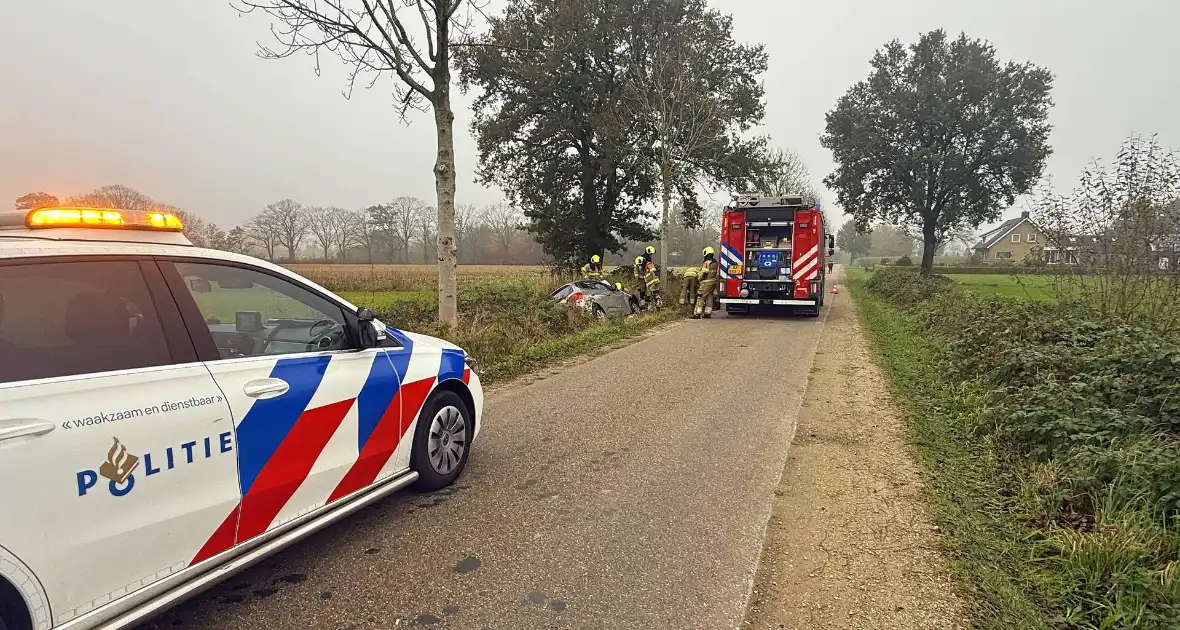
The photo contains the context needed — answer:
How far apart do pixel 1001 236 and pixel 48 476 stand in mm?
85108

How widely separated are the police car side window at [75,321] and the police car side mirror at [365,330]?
3.51 feet

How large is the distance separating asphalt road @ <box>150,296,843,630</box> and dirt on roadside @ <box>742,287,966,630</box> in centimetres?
16

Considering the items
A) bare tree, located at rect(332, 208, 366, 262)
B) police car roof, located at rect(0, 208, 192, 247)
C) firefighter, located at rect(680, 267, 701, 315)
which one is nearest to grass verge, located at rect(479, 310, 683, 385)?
firefighter, located at rect(680, 267, 701, 315)

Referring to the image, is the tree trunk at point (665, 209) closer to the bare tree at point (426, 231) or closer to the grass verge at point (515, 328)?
the grass verge at point (515, 328)

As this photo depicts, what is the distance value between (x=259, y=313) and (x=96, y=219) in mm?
807

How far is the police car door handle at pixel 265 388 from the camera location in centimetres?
263

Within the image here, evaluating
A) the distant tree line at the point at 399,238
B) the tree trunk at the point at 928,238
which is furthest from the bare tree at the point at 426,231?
the tree trunk at the point at 928,238

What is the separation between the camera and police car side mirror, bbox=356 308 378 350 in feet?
11.2

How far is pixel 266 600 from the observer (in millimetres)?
2762

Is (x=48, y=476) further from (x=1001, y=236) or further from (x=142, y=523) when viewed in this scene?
(x=1001, y=236)

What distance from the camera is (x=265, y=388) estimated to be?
270cm

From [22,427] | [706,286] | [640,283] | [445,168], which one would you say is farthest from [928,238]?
[22,427]

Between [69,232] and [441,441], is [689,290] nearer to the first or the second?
[441,441]

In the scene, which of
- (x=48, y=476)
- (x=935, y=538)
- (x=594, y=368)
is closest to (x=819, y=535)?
(x=935, y=538)
